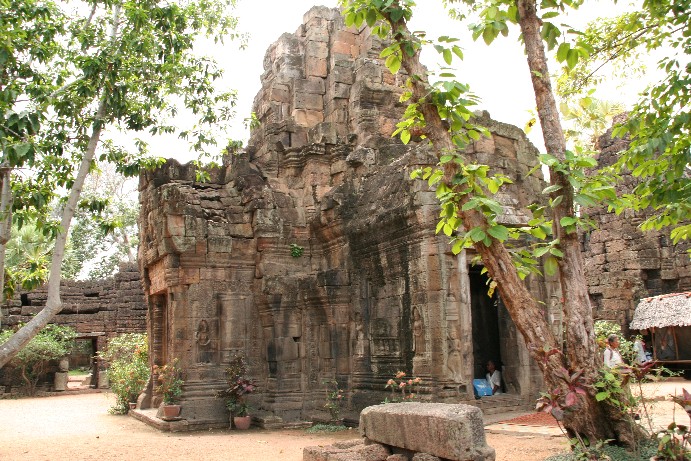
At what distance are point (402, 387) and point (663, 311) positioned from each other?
9908 mm

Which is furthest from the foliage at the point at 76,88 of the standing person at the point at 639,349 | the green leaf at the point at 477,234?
the standing person at the point at 639,349

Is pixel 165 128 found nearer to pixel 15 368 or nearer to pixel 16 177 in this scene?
pixel 16 177

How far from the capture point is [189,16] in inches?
412

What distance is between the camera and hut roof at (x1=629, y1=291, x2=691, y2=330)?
15.2 metres

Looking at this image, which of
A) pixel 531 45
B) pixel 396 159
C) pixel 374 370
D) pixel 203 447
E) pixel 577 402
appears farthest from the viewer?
pixel 396 159

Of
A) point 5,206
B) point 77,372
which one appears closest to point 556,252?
point 5,206

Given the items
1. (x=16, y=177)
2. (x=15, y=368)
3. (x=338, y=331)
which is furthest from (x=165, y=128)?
(x=15, y=368)

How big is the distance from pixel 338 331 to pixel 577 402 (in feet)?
19.8

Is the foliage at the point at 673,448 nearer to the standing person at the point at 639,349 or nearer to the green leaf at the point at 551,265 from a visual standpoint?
the green leaf at the point at 551,265

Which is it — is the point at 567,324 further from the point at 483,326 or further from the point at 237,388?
the point at 483,326

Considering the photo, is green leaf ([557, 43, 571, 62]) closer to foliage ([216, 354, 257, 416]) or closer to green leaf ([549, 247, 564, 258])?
green leaf ([549, 247, 564, 258])

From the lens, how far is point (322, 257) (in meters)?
12.0

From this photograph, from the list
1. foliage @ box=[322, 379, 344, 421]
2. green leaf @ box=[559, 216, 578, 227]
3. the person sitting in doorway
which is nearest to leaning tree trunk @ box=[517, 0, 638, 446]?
green leaf @ box=[559, 216, 578, 227]

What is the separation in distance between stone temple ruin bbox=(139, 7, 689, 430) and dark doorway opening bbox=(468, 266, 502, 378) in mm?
28
